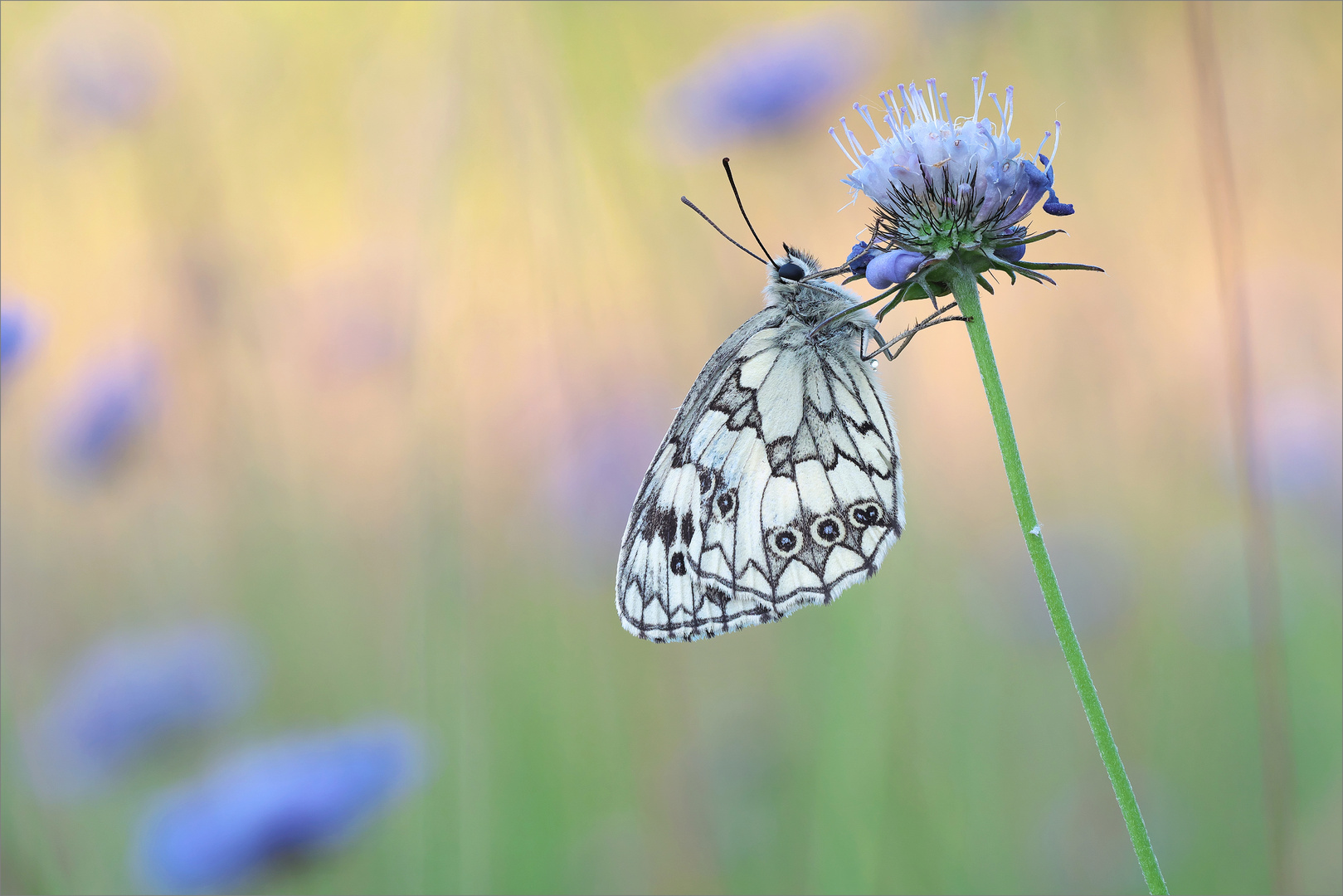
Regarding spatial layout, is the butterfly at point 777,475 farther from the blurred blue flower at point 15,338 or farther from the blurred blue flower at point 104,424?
the blurred blue flower at point 104,424

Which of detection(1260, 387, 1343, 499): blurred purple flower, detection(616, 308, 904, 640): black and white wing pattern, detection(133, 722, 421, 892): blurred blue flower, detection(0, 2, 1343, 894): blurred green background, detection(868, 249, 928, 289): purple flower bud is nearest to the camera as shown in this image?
detection(868, 249, 928, 289): purple flower bud

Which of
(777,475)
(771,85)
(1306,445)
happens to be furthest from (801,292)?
(1306,445)

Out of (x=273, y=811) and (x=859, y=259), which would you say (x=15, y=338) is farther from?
(x=859, y=259)

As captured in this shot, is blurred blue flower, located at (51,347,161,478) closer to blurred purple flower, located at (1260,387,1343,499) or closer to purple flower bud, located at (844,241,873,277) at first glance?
purple flower bud, located at (844,241,873,277)

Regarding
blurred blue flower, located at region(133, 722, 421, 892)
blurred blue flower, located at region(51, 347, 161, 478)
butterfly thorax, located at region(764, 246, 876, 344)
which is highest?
blurred blue flower, located at region(51, 347, 161, 478)

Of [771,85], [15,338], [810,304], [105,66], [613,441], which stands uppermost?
[105,66]

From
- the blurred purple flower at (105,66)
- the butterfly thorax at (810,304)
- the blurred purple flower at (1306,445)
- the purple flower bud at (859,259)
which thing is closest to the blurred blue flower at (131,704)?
the blurred purple flower at (105,66)

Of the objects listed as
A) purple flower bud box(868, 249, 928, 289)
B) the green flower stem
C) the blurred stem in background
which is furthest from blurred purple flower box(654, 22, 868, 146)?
the green flower stem

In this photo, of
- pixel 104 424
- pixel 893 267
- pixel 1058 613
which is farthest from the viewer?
pixel 104 424
